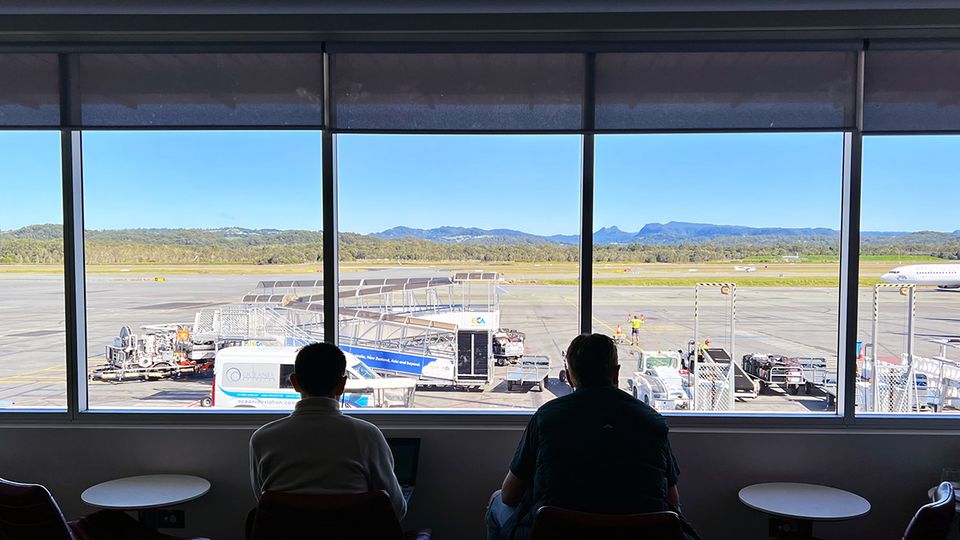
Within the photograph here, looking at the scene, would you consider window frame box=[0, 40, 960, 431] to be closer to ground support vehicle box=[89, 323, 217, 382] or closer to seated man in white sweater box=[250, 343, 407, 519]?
ground support vehicle box=[89, 323, 217, 382]

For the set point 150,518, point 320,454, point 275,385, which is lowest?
point 150,518

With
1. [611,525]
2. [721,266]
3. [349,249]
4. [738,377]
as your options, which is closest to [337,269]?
[349,249]

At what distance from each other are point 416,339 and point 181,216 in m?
1.49

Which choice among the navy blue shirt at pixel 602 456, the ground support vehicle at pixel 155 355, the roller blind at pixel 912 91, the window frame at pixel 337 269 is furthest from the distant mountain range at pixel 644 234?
the navy blue shirt at pixel 602 456

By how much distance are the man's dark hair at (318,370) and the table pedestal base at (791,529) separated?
200cm

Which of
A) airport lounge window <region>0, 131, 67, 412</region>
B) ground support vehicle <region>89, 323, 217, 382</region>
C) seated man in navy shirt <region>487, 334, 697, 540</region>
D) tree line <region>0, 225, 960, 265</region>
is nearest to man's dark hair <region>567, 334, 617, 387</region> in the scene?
seated man in navy shirt <region>487, 334, 697, 540</region>

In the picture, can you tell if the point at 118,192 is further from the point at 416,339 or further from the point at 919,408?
the point at 919,408

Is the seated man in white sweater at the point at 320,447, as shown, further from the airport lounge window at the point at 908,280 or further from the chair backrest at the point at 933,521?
the airport lounge window at the point at 908,280

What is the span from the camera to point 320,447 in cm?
167

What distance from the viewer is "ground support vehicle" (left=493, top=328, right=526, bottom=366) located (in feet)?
10.3

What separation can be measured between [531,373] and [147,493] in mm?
1932

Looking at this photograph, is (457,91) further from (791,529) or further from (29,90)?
(791,529)

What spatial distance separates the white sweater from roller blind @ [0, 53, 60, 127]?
235 cm

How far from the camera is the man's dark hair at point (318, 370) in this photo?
179 centimetres
